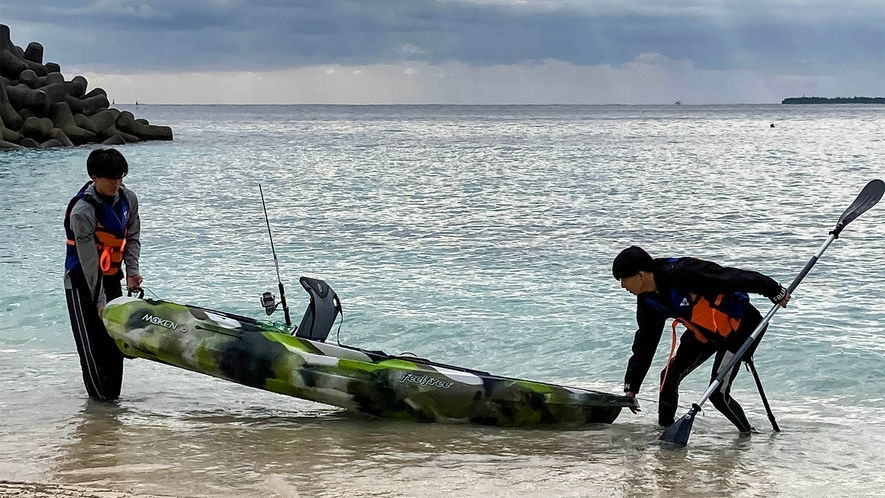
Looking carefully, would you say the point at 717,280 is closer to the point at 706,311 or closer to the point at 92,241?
the point at 706,311

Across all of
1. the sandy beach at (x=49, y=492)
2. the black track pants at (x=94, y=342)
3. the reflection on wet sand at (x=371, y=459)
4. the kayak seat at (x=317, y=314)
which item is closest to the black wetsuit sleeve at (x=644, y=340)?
the reflection on wet sand at (x=371, y=459)

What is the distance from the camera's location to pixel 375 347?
9234 mm

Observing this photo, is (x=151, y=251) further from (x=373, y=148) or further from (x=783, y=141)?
(x=783, y=141)

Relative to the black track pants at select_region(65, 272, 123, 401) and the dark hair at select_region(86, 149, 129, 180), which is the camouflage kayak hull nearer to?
the black track pants at select_region(65, 272, 123, 401)

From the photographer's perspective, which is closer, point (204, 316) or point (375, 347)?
point (204, 316)

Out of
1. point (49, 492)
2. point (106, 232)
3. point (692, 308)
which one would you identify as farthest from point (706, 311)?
point (106, 232)

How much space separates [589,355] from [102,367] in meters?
4.22

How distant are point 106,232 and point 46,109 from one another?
38141 millimetres

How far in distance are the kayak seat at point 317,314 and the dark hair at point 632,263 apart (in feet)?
6.64

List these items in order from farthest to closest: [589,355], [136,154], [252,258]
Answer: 1. [136,154]
2. [252,258]
3. [589,355]

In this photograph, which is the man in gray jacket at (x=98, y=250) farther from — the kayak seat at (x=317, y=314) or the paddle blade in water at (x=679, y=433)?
the paddle blade in water at (x=679, y=433)

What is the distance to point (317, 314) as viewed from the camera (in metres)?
6.33

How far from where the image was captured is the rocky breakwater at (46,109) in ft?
126

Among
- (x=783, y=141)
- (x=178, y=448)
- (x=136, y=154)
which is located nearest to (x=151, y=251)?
(x=178, y=448)
